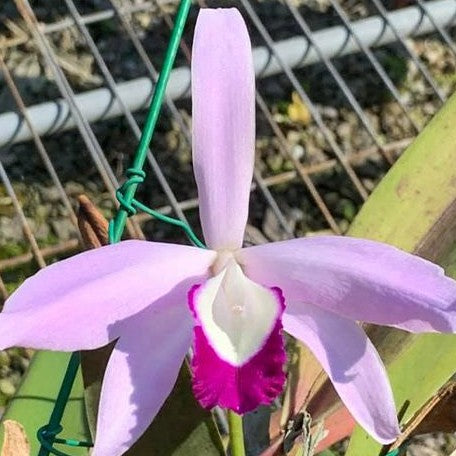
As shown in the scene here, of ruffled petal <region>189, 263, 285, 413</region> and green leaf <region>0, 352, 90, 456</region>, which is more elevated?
ruffled petal <region>189, 263, 285, 413</region>

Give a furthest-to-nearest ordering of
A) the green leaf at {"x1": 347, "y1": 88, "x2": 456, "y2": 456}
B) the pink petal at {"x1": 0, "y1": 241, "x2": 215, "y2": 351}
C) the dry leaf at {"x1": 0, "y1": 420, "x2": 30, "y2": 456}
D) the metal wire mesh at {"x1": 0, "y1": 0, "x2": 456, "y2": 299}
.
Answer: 1. the metal wire mesh at {"x1": 0, "y1": 0, "x2": 456, "y2": 299}
2. the green leaf at {"x1": 347, "y1": 88, "x2": 456, "y2": 456}
3. the dry leaf at {"x1": 0, "y1": 420, "x2": 30, "y2": 456}
4. the pink petal at {"x1": 0, "y1": 241, "x2": 215, "y2": 351}

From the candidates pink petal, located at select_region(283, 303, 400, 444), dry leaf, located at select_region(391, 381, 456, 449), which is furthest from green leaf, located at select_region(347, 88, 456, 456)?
pink petal, located at select_region(283, 303, 400, 444)

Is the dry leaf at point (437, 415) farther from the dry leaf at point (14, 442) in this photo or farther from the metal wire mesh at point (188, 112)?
the metal wire mesh at point (188, 112)

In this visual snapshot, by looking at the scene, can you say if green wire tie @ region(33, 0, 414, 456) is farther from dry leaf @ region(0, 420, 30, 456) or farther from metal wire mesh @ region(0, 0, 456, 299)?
metal wire mesh @ region(0, 0, 456, 299)

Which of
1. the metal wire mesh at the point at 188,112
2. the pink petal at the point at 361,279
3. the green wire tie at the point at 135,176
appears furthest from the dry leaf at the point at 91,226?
the metal wire mesh at the point at 188,112

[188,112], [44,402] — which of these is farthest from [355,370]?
[188,112]

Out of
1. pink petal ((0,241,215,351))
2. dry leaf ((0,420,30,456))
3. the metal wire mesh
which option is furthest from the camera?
the metal wire mesh

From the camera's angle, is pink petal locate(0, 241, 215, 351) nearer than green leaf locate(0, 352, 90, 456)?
Yes
